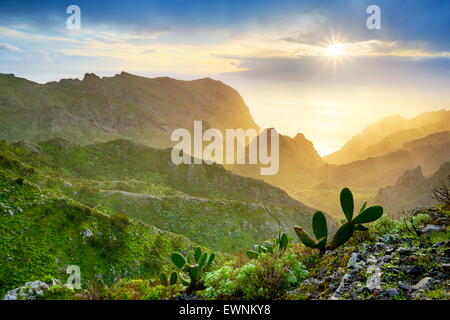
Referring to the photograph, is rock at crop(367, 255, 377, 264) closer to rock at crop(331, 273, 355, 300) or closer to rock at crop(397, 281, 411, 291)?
rock at crop(331, 273, 355, 300)

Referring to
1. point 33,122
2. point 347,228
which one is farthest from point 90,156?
point 33,122

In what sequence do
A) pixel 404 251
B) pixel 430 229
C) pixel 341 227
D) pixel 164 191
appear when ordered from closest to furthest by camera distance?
pixel 404 251
pixel 430 229
pixel 341 227
pixel 164 191

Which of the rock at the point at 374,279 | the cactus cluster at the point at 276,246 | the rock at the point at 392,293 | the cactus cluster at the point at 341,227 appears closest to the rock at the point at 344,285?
the rock at the point at 374,279

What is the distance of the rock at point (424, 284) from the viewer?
231 inches

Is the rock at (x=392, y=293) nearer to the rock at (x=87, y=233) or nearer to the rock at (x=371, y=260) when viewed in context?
the rock at (x=371, y=260)

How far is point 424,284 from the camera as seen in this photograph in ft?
19.4

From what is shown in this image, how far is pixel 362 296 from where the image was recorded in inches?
238

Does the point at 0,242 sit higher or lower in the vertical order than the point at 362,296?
lower

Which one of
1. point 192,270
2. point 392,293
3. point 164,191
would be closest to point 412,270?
point 392,293

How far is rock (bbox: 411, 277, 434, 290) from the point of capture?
586 centimetres

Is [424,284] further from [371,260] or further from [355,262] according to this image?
[355,262]

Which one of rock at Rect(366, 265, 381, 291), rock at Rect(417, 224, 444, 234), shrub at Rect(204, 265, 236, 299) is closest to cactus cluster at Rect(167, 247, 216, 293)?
shrub at Rect(204, 265, 236, 299)

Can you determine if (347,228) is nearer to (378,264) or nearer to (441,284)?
(378,264)
